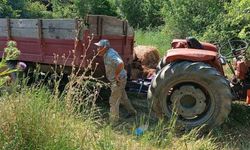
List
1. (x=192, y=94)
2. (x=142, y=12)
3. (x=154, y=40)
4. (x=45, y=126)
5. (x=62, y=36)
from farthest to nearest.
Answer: (x=142, y=12) < (x=154, y=40) < (x=62, y=36) < (x=192, y=94) < (x=45, y=126)

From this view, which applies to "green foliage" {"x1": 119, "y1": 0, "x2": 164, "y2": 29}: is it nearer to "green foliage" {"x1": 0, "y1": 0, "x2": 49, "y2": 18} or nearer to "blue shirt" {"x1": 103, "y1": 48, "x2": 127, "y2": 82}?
"green foliage" {"x1": 0, "y1": 0, "x2": 49, "y2": 18}

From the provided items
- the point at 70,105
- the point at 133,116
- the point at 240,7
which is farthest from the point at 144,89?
the point at 70,105

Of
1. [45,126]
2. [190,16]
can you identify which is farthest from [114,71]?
[190,16]

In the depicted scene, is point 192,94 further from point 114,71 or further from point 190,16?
point 190,16

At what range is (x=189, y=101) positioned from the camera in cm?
750

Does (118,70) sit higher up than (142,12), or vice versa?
(142,12)

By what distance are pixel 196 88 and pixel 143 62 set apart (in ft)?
11.8

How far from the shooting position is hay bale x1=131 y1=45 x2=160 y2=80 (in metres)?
9.47

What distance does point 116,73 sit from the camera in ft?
26.5

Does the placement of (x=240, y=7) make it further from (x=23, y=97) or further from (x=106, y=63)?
(x=23, y=97)

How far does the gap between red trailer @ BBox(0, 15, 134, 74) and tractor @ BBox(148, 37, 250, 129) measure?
1523 mm

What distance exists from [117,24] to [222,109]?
2739mm

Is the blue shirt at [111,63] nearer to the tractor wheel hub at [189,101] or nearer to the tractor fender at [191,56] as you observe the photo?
the tractor fender at [191,56]

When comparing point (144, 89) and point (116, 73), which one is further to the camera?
point (144, 89)
